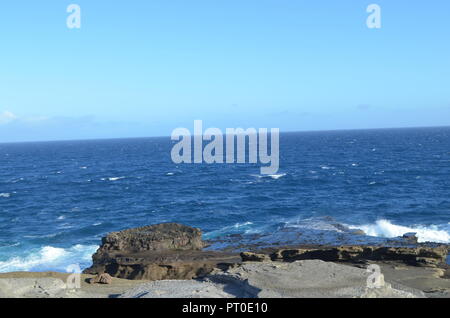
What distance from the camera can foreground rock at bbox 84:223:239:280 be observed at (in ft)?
91.5

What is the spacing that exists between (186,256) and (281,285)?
1519cm

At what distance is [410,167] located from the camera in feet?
287

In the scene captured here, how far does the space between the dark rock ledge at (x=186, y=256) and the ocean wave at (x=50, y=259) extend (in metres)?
4.77

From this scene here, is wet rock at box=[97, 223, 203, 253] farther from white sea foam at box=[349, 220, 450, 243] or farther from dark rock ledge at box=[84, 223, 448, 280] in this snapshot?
white sea foam at box=[349, 220, 450, 243]

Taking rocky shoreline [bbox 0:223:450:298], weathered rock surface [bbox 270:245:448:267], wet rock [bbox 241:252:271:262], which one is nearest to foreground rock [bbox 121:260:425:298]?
rocky shoreline [bbox 0:223:450:298]

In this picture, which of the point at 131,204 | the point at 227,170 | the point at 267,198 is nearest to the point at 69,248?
the point at 131,204

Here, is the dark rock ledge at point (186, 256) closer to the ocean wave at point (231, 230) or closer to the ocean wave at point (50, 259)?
the ocean wave at point (50, 259)

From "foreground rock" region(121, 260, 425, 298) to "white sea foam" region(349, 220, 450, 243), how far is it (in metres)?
24.9

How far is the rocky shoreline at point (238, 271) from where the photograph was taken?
53.5ft

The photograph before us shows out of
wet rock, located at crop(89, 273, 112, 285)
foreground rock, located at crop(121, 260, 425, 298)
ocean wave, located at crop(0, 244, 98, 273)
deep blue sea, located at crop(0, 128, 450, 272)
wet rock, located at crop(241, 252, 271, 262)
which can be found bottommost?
ocean wave, located at crop(0, 244, 98, 273)

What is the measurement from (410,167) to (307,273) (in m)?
76.7

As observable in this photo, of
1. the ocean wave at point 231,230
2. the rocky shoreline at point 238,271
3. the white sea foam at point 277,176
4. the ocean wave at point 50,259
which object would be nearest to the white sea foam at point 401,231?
the rocky shoreline at point 238,271

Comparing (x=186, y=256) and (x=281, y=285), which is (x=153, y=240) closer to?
(x=186, y=256)

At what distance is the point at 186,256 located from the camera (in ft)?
102
